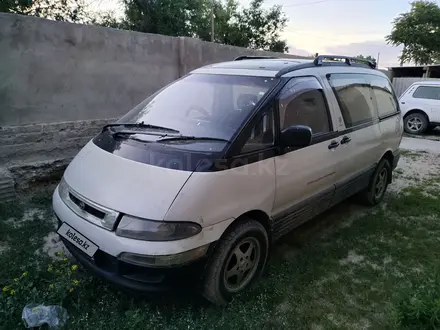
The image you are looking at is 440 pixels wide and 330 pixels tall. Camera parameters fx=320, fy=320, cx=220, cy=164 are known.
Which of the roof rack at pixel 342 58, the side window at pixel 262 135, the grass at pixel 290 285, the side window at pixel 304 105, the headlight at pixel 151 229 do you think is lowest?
the grass at pixel 290 285

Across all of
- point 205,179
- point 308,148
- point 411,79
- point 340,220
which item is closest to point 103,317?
point 205,179

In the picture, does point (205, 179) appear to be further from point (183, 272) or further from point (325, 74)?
point (325, 74)

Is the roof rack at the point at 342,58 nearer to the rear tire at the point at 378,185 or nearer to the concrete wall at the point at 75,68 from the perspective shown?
the rear tire at the point at 378,185

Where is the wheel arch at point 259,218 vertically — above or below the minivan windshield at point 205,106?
below

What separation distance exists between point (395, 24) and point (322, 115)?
85.8 feet

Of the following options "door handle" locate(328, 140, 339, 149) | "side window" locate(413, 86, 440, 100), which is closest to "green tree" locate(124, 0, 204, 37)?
"side window" locate(413, 86, 440, 100)

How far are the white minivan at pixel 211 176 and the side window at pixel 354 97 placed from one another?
0.03 m

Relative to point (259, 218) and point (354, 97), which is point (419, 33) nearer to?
point (354, 97)

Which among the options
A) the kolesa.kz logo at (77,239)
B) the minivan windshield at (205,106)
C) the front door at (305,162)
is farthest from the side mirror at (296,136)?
the kolesa.kz logo at (77,239)

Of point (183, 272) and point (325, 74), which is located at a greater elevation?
point (325, 74)

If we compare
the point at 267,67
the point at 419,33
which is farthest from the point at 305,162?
the point at 419,33

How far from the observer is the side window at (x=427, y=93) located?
989 cm

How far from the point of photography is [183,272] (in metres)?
2.00

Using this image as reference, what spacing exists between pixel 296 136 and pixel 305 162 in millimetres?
419
